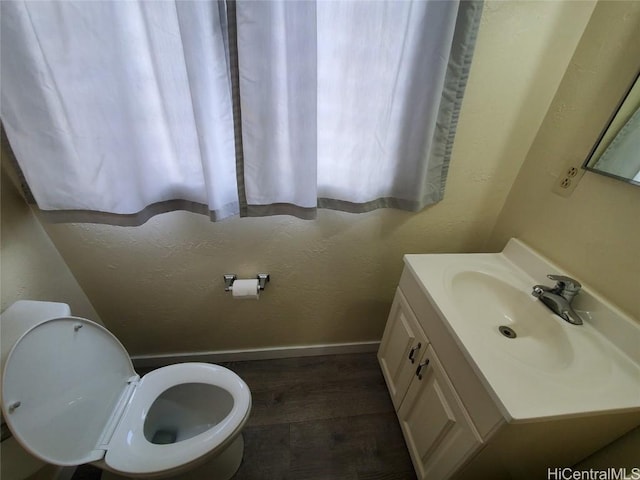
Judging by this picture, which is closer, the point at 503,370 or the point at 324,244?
the point at 503,370

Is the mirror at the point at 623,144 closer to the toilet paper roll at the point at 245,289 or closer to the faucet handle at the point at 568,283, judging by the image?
the faucet handle at the point at 568,283

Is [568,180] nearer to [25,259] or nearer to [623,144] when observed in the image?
[623,144]

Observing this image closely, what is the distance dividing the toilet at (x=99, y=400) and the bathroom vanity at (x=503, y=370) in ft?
2.16

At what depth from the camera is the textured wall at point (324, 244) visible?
0.82 meters

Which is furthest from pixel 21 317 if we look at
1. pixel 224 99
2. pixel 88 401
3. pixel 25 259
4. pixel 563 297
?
pixel 563 297

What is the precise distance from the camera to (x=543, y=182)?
925 millimetres

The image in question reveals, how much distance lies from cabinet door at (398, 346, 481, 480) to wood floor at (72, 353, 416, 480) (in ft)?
0.77

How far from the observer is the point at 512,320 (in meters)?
0.89

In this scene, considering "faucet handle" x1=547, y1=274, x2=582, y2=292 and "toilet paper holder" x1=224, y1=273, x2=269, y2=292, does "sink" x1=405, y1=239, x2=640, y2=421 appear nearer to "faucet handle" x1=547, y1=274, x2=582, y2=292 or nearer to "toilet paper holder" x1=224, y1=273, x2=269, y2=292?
"faucet handle" x1=547, y1=274, x2=582, y2=292

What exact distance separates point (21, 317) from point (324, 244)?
1.00 m

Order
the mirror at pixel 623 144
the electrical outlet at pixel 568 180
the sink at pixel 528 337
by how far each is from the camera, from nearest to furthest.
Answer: the sink at pixel 528 337, the mirror at pixel 623 144, the electrical outlet at pixel 568 180

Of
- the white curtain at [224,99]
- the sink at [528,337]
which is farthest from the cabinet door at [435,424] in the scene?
the white curtain at [224,99]

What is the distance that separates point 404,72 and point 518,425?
3.20ft

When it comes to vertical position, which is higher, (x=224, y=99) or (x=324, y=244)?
(x=224, y=99)
